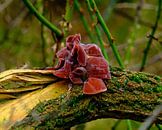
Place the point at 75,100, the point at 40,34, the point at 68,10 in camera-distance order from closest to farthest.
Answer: the point at 75,100, the point at 68,10, the point at 40,34

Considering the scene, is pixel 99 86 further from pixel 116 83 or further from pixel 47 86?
pixel 47 86

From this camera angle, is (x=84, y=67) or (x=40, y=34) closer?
(x=84, y=67)

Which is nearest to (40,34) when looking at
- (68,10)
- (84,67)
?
(68,10)

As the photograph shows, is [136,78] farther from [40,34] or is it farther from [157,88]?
[40,34]

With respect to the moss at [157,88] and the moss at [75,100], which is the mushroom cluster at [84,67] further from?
the moss at [157,88]

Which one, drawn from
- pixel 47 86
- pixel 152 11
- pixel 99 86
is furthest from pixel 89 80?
pixel 152 11

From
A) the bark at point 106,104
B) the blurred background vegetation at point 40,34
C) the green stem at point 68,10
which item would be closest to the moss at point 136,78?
the bark at point 106,104

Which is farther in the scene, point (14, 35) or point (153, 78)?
point (14, 35)

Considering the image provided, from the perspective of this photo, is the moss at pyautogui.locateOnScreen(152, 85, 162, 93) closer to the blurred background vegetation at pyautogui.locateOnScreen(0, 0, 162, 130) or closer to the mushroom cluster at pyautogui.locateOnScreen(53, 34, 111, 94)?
the mushroom cluster at pyautogui.locateOnScreen(53, 34, 111, 94)
